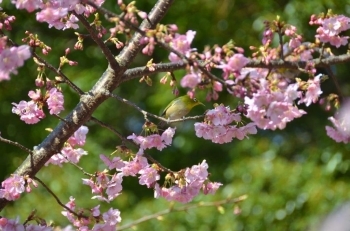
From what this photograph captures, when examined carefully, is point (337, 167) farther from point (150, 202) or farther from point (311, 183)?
point (150, 202)

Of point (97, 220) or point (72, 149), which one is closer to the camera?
point (97, 220)

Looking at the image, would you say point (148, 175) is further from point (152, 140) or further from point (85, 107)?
point (85, 107)

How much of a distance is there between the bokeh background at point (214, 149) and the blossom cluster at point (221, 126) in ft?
5.77

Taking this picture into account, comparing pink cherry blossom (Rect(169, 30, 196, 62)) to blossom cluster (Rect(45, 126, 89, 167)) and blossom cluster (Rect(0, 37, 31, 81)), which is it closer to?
blossom cluster (Rect(0, 37, 31, 81))

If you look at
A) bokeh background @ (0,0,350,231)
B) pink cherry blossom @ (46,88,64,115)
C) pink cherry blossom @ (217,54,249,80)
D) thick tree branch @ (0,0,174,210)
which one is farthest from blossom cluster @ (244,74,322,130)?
bokeh background @ (0,0,350,231)

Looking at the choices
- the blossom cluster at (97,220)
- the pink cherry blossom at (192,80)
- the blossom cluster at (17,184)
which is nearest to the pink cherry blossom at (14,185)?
the blossom cluster at (17,184)

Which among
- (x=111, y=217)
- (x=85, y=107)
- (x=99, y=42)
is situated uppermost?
(x=99, y=42)

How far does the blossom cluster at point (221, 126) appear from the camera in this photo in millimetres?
1217

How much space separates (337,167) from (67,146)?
2.30 metres

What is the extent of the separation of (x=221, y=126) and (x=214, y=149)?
9.18 ft

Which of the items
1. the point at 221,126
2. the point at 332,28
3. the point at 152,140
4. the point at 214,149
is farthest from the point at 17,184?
the point at 214,149

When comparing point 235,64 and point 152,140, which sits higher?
point 235,64

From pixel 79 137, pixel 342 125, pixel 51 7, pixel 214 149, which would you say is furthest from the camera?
pixel 214 149

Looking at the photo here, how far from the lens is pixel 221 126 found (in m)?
1.25
